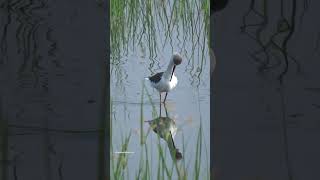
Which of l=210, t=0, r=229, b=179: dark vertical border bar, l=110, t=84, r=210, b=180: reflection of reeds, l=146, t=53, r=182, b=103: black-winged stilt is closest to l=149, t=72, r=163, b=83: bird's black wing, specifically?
l=146, t=53, r=182, b=103: black-winged stilt

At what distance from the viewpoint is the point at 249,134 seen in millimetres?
5059

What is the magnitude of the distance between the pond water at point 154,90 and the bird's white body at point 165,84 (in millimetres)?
33

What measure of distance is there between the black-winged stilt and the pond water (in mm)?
32

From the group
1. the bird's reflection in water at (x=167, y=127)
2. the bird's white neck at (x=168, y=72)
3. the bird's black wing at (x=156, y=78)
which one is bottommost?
the bird's reflection in water at (x=167, y=127)

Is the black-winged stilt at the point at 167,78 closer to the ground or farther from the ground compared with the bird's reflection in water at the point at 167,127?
farther from the ground

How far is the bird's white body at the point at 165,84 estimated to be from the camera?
4.95 m

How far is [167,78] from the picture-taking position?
4.95 metres

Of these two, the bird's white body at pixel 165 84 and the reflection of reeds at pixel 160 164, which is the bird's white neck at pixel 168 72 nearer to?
the bird's white body at pixel 165 84

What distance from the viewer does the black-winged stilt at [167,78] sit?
16.3 ft
